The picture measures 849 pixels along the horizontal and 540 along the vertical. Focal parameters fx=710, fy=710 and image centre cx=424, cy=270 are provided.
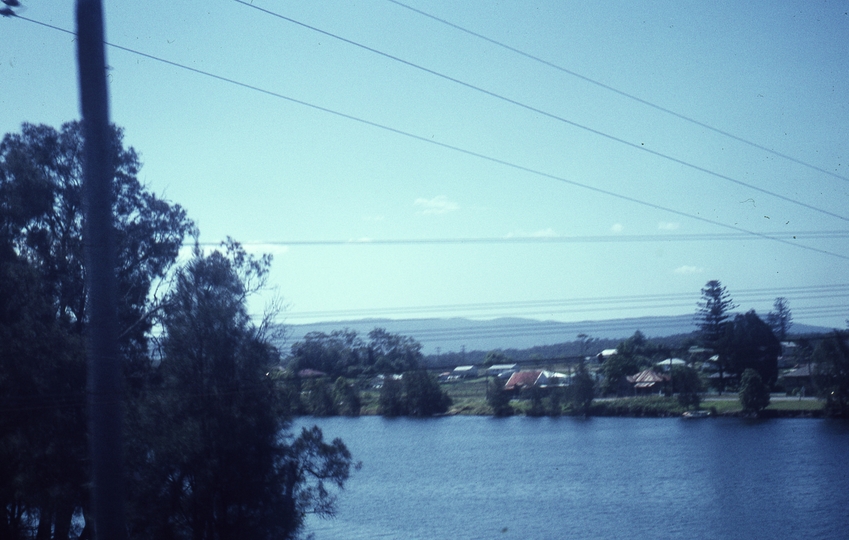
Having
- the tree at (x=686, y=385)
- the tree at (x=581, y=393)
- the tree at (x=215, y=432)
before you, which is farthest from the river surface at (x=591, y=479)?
the tree at (x=215, y=432)

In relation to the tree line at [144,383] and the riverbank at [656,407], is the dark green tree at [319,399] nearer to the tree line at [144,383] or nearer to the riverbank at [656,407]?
the tree line at [144,383]

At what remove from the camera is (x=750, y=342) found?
1712cm

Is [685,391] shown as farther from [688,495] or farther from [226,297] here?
[226,297]

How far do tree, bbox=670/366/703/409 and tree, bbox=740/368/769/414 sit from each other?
144 centimetres

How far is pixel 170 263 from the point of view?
39.8 feet

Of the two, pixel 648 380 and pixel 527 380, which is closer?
pixel 648 380

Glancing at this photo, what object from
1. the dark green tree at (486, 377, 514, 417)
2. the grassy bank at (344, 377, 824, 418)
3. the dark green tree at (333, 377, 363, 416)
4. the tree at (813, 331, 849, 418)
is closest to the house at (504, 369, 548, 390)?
the dark green tree at (486, 377, 514, 417)

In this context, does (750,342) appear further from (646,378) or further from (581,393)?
(581,393)

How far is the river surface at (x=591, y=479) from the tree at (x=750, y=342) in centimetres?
346

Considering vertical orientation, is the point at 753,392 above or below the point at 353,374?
below

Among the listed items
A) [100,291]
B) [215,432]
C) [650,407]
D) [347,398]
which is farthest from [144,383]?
[650,407]

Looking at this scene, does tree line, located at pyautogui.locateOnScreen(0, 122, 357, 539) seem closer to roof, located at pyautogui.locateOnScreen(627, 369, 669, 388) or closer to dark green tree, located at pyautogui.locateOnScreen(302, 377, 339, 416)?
dark green tree, located at pyautogui.locateOnScreen(302, 377, 339, 416)

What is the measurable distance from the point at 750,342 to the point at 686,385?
7731 mm

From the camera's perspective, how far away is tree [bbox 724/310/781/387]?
1642 centimetres
